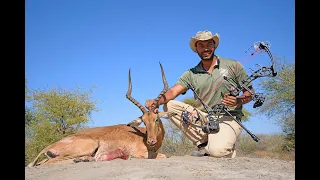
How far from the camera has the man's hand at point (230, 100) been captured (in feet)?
20.1

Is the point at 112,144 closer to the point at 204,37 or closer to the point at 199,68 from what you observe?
the point at 199,68

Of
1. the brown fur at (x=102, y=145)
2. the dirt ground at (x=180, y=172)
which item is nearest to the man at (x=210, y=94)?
the brown fur at (x=102, y=145)

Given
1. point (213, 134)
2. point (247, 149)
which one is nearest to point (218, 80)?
point (213, 134)

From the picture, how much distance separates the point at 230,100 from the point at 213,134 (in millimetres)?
807

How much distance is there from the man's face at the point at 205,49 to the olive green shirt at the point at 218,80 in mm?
201

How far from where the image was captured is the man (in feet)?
21.0

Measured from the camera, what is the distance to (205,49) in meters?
6.90

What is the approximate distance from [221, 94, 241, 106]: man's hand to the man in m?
0.02

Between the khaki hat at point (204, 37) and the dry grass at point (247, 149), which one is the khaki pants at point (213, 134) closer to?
the khaki hat at point (204, 37)
